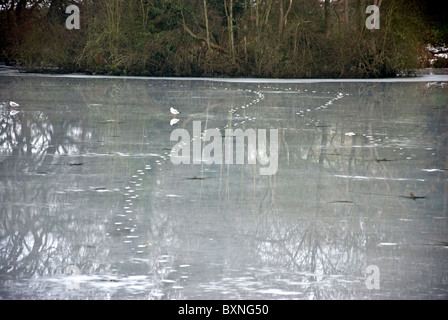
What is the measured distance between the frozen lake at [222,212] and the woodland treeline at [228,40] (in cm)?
1733

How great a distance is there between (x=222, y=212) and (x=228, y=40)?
27302 millimetres

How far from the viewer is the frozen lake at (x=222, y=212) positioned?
4.93m

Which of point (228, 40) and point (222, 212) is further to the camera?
point (228, 40)

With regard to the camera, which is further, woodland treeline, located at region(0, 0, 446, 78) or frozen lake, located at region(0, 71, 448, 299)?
woodland treeline, located at region(0, 0, 446, 78)

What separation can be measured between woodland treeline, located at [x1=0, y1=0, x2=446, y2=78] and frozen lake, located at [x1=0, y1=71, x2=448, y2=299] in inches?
682

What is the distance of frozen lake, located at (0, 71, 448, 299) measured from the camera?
493 cm

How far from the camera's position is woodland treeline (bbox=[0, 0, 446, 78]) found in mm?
32000

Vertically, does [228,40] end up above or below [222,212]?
above

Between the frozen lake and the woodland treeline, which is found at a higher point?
the woodland treeline

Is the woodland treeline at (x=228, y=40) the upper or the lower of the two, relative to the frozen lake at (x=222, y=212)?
upper

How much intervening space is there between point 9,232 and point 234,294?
93.6 inches

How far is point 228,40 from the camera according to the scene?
33.6m

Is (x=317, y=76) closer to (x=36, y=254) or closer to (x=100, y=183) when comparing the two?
(x=100, y=183)

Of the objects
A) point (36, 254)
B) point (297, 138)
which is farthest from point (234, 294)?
point (297, 138)
